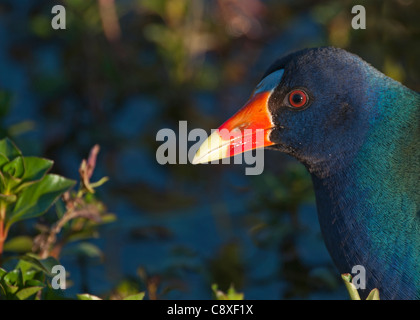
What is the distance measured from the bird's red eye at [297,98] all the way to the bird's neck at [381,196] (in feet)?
0.95

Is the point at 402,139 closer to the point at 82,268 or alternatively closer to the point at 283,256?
the point at 283,256

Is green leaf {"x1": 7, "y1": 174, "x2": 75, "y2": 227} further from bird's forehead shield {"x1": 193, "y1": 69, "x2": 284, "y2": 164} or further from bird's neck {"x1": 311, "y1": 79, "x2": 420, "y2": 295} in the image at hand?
bird's neck {"x1": 311, "y1": 79, "x2": 420, "y2": 295}

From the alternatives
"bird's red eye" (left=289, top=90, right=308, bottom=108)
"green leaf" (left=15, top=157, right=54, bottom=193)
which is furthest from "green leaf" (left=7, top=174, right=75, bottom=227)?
"bird's red eye" (left=289, top=90, right=308, bottom=108)

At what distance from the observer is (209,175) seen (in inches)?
192

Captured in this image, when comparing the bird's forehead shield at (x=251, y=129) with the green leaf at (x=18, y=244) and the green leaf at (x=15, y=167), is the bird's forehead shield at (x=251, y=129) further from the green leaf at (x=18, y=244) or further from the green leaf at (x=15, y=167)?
the green leaf at (x=18, y=244)

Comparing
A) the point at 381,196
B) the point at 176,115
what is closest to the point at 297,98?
the point at 381,196

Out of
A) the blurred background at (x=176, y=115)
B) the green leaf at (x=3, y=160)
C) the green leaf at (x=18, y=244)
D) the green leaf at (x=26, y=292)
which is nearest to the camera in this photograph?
the green leaf at (x=26, y=292)

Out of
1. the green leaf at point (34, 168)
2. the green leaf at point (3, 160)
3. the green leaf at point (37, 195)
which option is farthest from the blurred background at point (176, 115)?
the green leaf at point (3, 160)

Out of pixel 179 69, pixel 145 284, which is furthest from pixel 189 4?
pixel 145 284

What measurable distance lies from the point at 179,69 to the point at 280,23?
1260 millimetres

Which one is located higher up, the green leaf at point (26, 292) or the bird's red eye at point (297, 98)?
the bird's red eye at point (297, 98)

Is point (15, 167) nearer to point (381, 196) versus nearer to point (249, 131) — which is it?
point (249, 131)

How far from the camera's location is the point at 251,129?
2996 mm

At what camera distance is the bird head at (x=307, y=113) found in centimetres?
286
